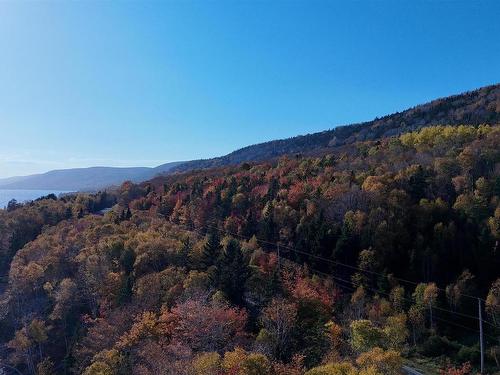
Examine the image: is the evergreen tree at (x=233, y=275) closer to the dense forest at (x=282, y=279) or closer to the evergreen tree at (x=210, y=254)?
the dense forest at (x=282, y=279)

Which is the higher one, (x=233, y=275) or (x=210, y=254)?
(x=210, y=254)

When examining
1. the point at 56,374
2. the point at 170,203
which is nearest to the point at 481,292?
the point at 56,374

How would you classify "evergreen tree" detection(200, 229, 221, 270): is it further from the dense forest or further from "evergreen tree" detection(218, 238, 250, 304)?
"evergreen tree" detection(218, 238, 250, 304)

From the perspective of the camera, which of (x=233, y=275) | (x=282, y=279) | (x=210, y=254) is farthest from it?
(x=210, y=254)

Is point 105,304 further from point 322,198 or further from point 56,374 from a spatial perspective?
point 322,198

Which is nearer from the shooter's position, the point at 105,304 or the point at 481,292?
the point at 105,304

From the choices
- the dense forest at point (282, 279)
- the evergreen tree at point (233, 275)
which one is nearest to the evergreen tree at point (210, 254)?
the dense forest at point (282, 279)

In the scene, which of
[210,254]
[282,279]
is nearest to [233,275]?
[282,279]

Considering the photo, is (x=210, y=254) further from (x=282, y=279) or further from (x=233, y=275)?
(x=282, y=279)
